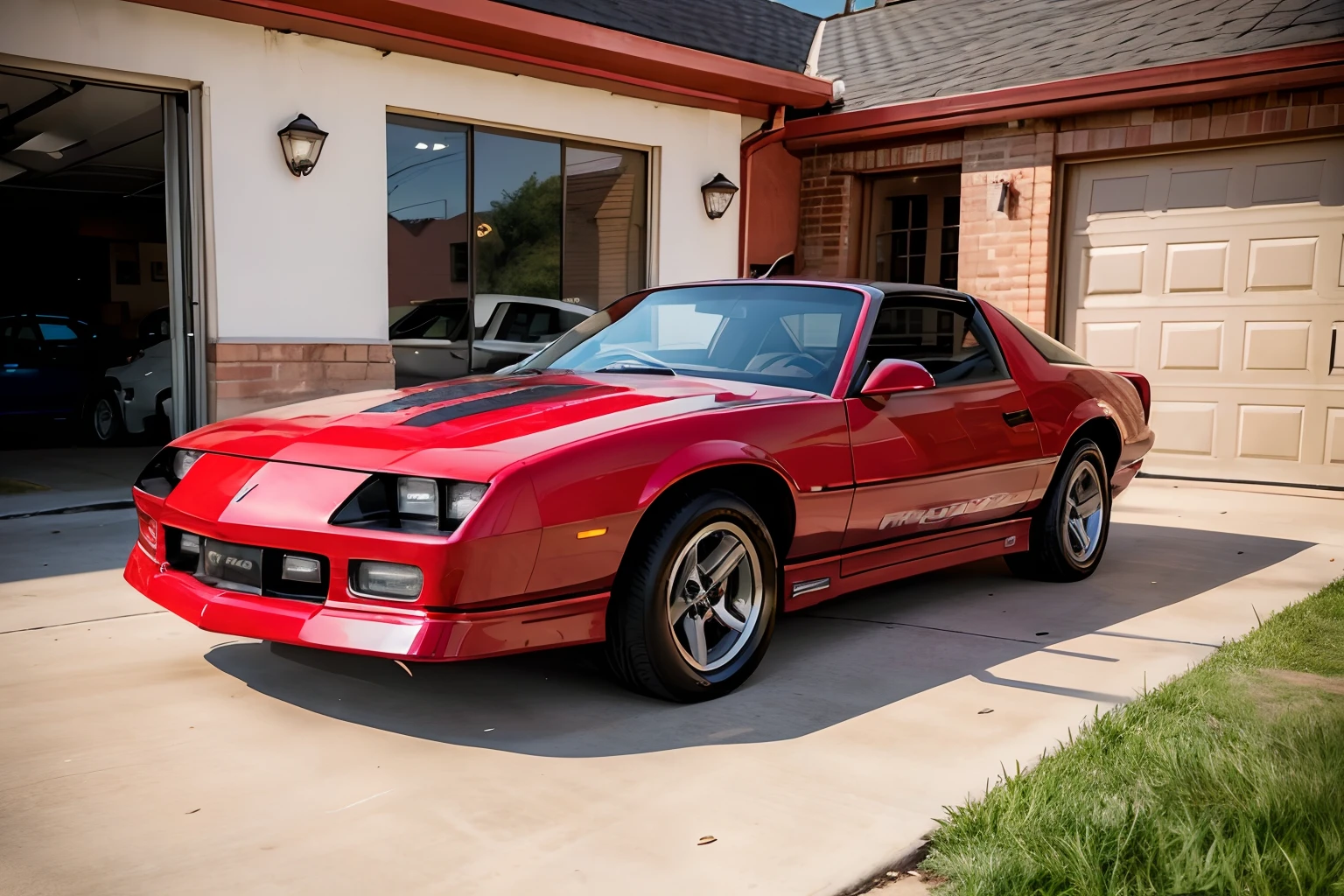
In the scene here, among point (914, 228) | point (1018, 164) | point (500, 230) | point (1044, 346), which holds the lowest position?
point (1044, 346)

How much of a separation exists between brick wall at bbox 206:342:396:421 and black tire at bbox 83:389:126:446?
341cm

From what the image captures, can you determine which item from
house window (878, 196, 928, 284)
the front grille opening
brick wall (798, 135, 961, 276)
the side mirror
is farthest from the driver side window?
house window (878, 196, 928, 284)

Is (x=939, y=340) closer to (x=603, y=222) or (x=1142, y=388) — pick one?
(x=1142, y=388)

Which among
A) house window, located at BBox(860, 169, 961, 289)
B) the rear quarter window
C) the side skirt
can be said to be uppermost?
house window, located at BBox(860, 169, 961, 289)

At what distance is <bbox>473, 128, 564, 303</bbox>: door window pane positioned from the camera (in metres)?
9.67

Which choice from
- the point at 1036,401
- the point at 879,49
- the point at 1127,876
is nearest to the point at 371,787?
the point at 1127,876

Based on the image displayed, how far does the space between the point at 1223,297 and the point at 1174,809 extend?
7.81m

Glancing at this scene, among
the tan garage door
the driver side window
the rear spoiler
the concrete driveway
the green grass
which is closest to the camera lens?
the green grass

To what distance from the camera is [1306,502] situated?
8.65 m

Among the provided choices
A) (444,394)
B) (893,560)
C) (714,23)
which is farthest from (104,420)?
(893,560)

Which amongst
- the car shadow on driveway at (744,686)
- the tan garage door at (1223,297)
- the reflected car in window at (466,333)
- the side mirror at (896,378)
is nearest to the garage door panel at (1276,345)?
the tan garage door at (1223,297)

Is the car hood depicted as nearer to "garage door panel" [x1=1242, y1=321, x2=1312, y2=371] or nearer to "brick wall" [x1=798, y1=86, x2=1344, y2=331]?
"garage door panel" [x1=1242, y1=321, x2=1312, y2=371]

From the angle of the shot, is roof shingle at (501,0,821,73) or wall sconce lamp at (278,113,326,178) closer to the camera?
wall sconce lamp at (278,113,326,178)

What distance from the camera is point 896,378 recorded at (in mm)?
4199
